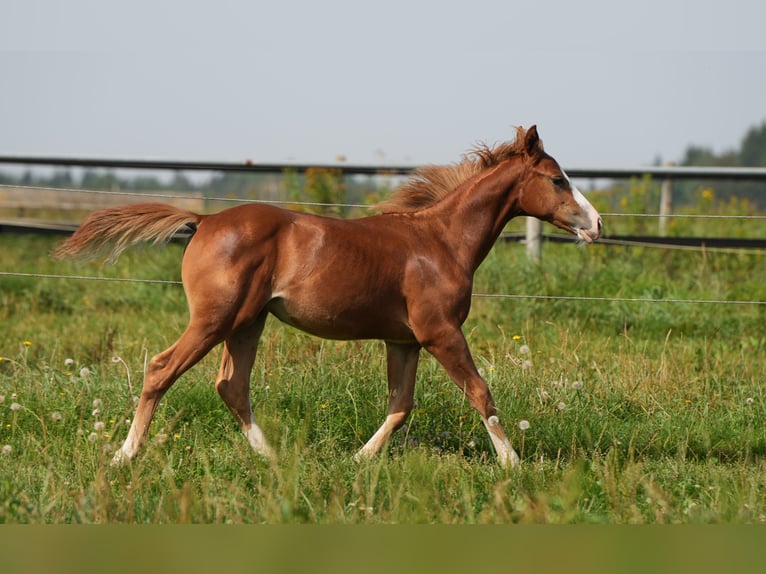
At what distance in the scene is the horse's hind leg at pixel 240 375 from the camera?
5418mm

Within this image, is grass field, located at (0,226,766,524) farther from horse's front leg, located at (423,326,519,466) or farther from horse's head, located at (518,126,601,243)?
horse's head, located at (518,126,601,243)

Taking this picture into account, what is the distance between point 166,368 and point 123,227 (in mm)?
840

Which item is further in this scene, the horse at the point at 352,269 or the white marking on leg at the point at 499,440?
the white marking on leg at the point at 499,440

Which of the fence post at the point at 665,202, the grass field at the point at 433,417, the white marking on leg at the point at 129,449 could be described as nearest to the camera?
the grass field at the point at 433,417

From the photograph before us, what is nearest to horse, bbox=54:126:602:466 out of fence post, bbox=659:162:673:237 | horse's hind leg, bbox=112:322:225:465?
horse's hind leg, bbox=112:322:225:465

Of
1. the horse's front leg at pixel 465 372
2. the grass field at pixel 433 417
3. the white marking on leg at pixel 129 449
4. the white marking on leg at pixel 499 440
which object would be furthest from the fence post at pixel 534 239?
the white marking on leg at pixel 129 449

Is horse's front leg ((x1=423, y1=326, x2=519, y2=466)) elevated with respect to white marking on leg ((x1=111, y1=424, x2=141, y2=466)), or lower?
elevated

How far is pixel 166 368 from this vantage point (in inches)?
198

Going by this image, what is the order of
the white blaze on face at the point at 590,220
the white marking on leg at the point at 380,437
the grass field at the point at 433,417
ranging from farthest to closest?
1. the white blaze on face at the point at 590,220
2. the white marking on leg at the point at 380,437
3. the grass field at the point at 433,417

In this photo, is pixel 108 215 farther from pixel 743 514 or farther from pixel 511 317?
pixel 511 317

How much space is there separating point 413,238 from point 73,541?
118 inches

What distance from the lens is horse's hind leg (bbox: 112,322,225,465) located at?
4.99 metres

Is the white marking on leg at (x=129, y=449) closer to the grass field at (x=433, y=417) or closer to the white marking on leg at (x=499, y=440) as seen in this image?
the grass field at (x=433, y=417)

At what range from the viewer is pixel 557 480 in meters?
4.73
